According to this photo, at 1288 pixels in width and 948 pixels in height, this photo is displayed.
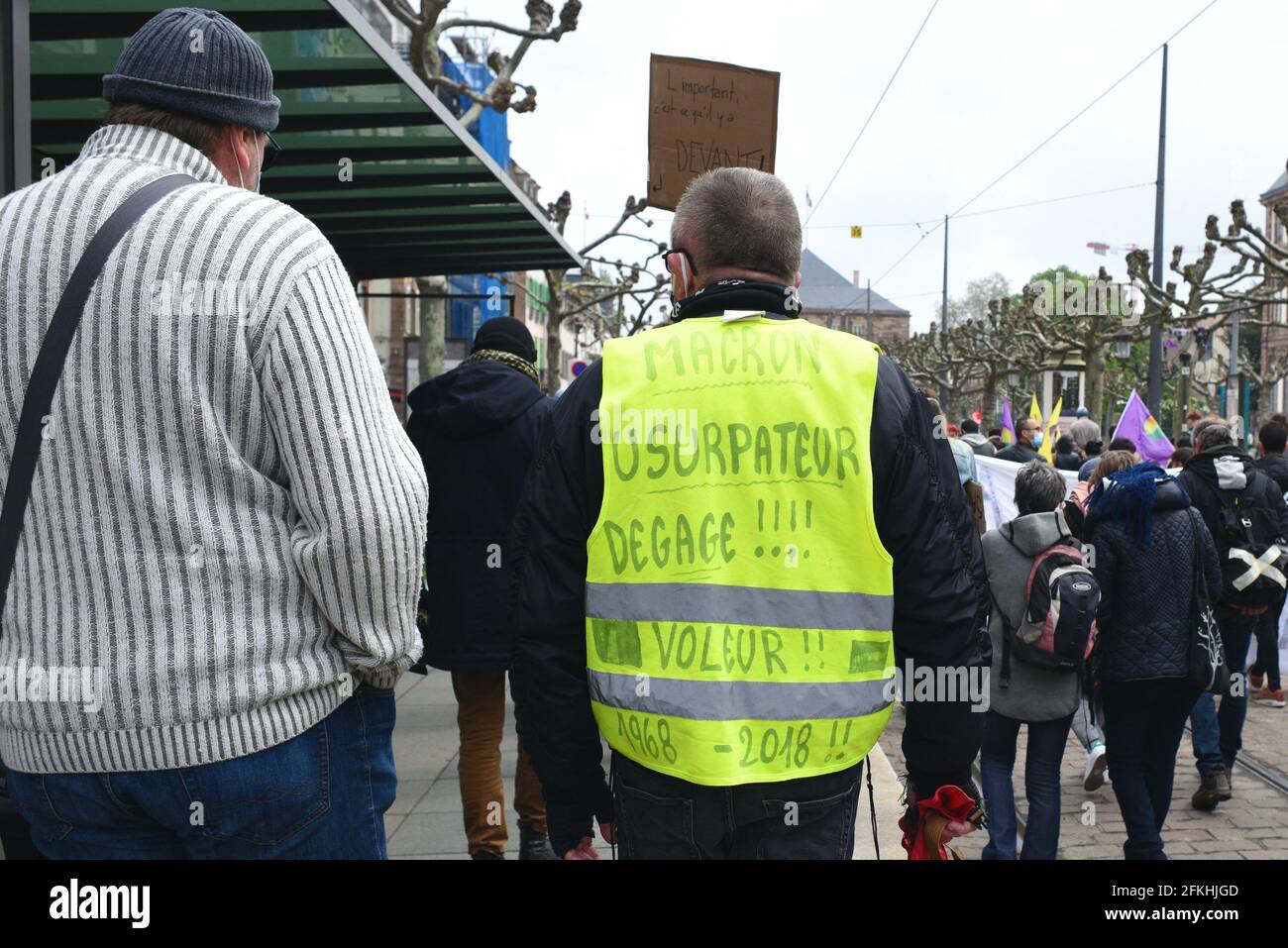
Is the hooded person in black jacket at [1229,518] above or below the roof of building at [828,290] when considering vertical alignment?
below

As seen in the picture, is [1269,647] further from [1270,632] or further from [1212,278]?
[1212,278]

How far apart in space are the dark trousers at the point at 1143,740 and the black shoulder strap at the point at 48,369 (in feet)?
13.9

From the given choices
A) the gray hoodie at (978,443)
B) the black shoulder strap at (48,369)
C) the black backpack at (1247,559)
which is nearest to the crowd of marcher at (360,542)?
the black shoulder strap at (48,369)

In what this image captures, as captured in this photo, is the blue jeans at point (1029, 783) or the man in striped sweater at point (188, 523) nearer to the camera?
the man in striped sweater at point (188, 523)

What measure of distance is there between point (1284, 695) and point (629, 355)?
28.1 feet

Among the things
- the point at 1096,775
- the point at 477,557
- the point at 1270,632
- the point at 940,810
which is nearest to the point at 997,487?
the point at 1270,632

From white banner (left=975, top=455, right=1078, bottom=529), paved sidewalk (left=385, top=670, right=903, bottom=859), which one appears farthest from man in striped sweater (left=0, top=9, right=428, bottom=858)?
white banner (left=975, top=455, right=1078, bottom=529)

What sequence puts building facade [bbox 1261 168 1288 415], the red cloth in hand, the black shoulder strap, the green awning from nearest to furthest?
the black shoulder strap → the red cloth in hand → the green awning → building facade [bbox 1261 168 1288 415]

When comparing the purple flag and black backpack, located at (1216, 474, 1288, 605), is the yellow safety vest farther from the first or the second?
the purple flag

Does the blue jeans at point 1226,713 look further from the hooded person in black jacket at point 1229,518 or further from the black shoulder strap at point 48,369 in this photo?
the black shoulder strap at point 48,369

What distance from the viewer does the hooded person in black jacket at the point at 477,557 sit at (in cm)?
457

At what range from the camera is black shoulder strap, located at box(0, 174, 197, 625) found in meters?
1.77

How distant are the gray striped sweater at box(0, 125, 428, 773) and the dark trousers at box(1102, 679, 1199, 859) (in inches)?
153
